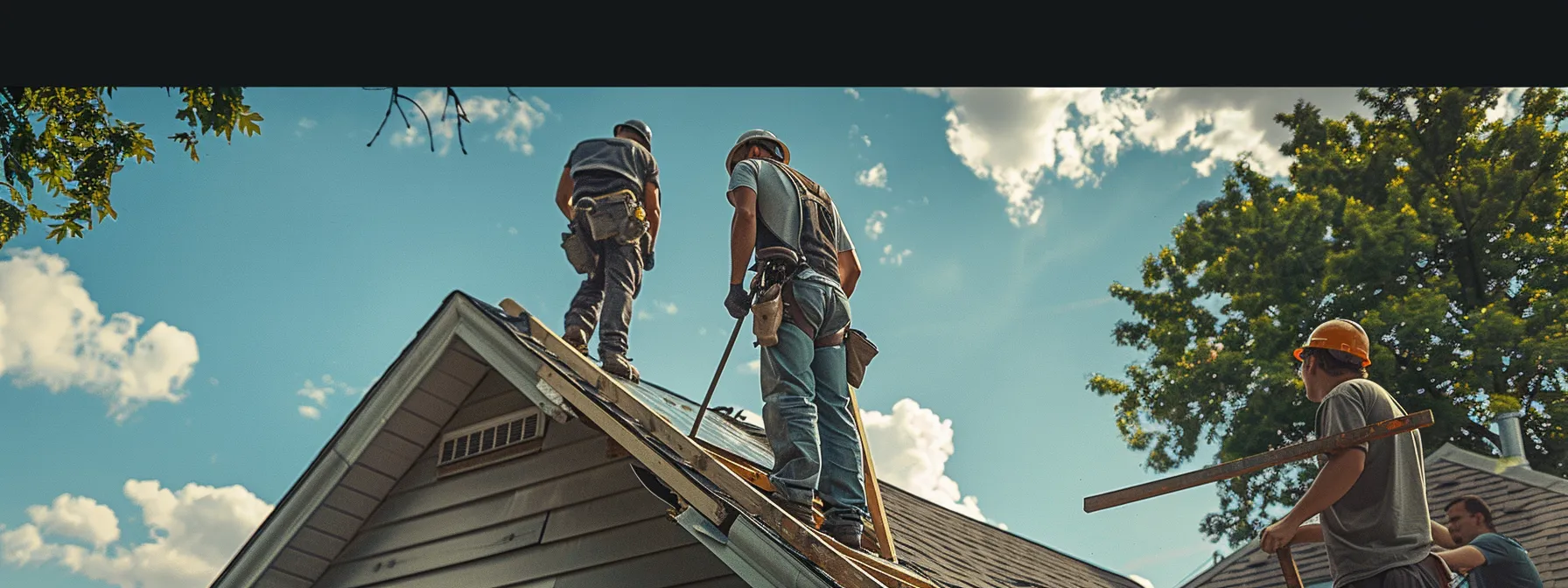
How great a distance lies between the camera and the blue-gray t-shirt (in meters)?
6.01

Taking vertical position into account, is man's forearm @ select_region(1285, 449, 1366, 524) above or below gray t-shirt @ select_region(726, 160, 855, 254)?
below

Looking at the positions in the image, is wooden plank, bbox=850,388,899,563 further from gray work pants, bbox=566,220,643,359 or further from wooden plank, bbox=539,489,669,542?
gray work pants, bbox=566,220,643,359

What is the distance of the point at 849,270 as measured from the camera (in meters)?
5.95

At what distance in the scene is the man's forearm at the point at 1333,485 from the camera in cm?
410

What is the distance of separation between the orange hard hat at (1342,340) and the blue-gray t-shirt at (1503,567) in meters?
2.38

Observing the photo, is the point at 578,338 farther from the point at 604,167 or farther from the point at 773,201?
the point at 773,201

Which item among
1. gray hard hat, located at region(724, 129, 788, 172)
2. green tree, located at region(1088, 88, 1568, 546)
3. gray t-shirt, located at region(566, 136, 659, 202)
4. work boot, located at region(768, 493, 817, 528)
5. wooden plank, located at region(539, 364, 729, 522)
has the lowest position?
work boot, located at region(768, 493, 817, 528)

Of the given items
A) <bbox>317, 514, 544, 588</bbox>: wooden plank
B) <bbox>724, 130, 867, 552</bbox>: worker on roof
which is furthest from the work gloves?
<bbox>317, 514, 544, 588</bbox>: wooden plank

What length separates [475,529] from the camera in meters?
6.41

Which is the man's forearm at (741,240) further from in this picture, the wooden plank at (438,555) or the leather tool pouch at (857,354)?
the wooden plank at (438,555)

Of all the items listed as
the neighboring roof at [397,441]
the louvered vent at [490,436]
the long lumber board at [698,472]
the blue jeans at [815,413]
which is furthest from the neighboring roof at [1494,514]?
the louvered vent at [490,436]

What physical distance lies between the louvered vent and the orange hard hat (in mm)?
4106

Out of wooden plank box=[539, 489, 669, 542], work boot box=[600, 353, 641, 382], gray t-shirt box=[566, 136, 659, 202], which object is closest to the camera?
wooden plank box=[539, 489, 669, 542]
